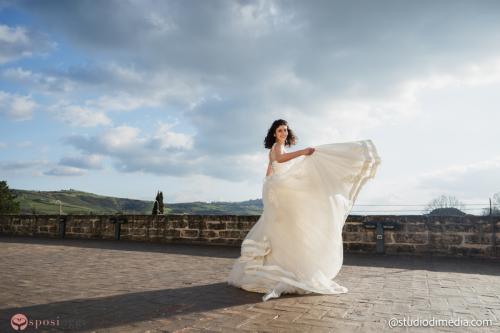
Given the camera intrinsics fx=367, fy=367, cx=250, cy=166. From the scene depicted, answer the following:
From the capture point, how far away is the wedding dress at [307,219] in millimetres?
4391

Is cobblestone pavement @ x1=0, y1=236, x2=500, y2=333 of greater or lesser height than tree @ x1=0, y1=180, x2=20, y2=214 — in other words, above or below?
below

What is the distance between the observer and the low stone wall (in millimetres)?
8422

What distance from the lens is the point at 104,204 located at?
134875mm

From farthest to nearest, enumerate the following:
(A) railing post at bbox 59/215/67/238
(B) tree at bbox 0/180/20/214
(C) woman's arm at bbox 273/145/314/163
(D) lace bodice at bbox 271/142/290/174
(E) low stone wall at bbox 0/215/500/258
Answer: (B) tree at bbox 0/180/20/214 < (A) railing post at bbox 59/215/67/238 < (E) low stone wall at bbox 0/215/500/258 < (D) lace bodice at bbox 271/142/290/174 < (C) woman's arm at bbox 273/145/314/163

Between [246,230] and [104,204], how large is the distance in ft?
445

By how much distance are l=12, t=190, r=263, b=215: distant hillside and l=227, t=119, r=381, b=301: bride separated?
9591 centimetres

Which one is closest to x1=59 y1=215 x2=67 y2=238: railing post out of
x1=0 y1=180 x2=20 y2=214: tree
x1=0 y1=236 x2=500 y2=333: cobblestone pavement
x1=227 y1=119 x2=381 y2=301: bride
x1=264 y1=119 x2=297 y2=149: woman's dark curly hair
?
x1=0 y1=236 x2=500 y2=333: cobblestone pavement

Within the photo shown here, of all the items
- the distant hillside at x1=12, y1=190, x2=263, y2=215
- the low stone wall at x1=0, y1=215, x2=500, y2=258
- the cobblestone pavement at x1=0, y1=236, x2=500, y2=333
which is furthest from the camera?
the distant hillside at x1=12, y1=190, x2=263, y2=215

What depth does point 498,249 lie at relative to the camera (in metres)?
8.20

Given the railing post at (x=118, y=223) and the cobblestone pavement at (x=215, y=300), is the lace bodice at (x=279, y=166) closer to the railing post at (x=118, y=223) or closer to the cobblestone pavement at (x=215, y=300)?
the cobblestone pavement at (x=215, y=300)

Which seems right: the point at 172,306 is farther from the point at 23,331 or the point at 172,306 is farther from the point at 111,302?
the point at 23,331

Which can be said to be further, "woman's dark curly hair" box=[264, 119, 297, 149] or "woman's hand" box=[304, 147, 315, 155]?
"woman's dark curly hair" box=[264, 119, 297, 149]

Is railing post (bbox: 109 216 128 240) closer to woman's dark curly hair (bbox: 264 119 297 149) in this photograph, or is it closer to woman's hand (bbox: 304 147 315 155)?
woman's dark curly hair (bbox: 264 119 297 149)

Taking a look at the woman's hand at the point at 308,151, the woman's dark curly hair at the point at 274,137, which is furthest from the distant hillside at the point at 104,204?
the woman's hand at the point at 308,151
